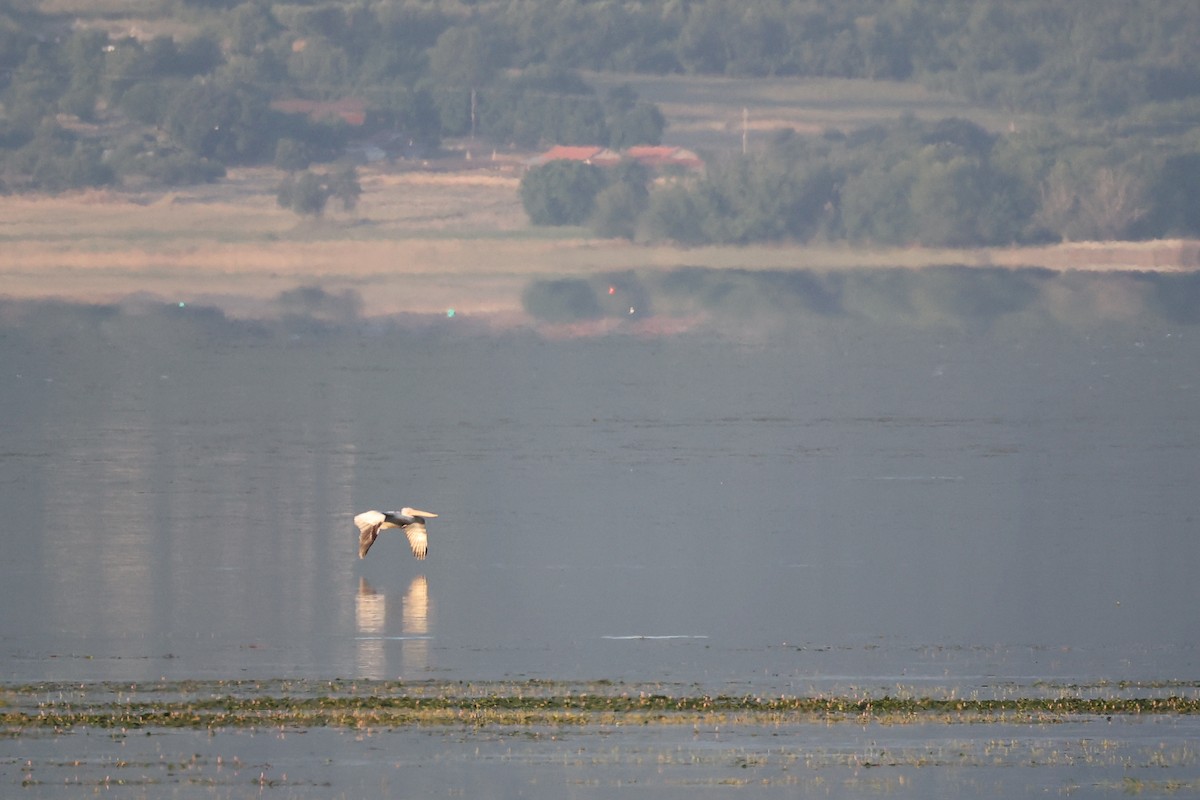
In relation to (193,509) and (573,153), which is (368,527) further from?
(573,153)

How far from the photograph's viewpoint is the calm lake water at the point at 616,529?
82.6 feet

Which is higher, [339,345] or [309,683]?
[309,683]

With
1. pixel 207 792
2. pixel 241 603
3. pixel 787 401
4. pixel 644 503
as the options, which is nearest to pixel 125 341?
pixel 787 401

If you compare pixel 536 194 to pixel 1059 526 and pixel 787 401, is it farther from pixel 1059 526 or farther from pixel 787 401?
pixel 1059 526

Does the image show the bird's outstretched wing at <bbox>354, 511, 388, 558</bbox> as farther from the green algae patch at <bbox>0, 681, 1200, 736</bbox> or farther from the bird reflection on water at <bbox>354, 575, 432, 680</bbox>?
the green algae patch at <bbox>0, 681, 1200, 736</bbox>

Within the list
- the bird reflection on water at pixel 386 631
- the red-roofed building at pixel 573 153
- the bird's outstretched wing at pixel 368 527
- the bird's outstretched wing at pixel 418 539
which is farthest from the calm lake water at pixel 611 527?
the red-roofed building at pixel 573 153

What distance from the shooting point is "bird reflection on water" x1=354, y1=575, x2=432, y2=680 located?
2406cm

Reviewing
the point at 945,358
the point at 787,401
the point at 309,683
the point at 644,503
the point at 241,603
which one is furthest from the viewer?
the point at 945,358

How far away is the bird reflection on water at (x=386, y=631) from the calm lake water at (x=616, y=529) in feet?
0.23

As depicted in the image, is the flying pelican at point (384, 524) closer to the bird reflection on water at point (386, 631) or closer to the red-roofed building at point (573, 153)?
the bird reflection on water at point (386, 631)

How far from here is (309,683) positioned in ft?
75.4

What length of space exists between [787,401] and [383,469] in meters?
21.9

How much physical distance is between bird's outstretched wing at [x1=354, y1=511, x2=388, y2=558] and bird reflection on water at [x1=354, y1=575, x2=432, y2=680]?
475mm

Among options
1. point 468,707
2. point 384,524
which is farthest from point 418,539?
point 468,707
